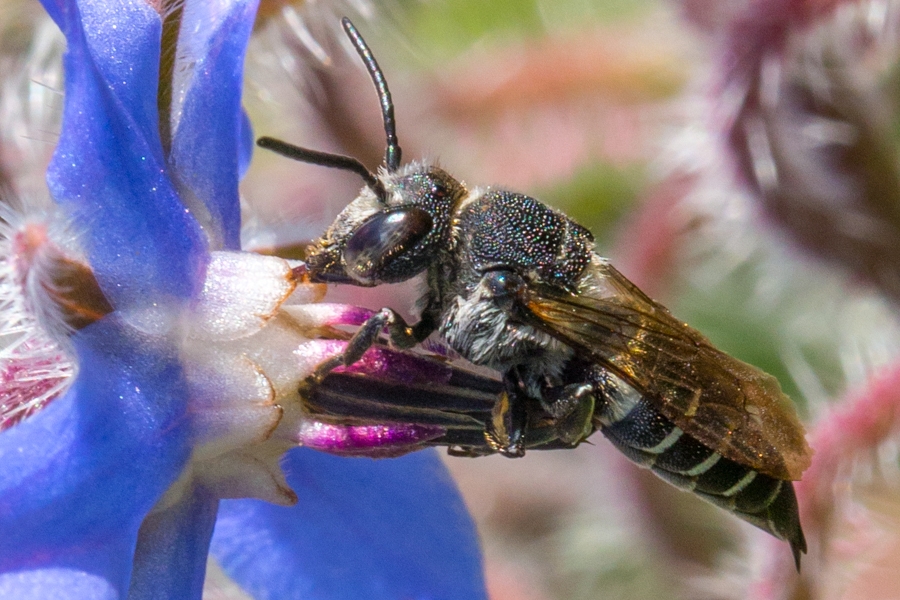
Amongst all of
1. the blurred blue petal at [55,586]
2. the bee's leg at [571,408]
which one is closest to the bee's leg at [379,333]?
the bee's leg at [571,408]

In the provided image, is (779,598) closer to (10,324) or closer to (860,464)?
(860,464)

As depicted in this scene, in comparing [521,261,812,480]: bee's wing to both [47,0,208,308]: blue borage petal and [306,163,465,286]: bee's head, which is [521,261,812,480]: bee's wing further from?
[47,0,208,308]: blue borage petal

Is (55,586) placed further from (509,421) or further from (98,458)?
(509,421)

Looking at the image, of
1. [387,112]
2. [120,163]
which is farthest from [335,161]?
[120,163]

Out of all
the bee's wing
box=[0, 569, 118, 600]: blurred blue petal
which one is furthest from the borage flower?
the bee's wing

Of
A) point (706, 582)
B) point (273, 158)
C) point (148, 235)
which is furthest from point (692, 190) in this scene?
point (148, 235)
